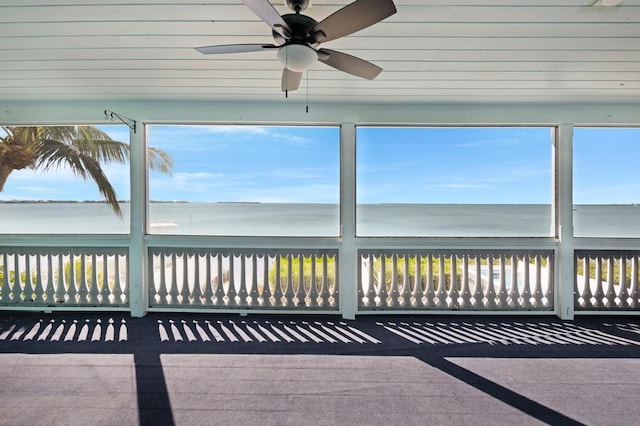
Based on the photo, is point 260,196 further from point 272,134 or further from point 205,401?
point 205,401

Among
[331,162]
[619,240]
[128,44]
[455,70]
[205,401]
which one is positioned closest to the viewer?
[205,401]

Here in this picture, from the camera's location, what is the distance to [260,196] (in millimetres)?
3980

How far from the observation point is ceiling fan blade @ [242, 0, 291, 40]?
130 centimetres

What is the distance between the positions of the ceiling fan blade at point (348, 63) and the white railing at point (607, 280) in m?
3.33

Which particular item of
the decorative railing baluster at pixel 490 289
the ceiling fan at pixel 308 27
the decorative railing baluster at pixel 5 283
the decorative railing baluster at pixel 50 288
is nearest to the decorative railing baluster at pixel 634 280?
the decorative railing baluster at pixel 490 289

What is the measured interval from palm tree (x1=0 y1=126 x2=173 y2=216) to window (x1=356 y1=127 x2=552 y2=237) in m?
2.85

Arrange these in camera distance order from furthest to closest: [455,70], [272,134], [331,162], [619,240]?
[272,134]
[331,162]
[619,240]
[455,70]

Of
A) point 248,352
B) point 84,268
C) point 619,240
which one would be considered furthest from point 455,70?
point 84,268

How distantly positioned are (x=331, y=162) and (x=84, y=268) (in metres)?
3.29

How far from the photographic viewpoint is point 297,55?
1563 mm

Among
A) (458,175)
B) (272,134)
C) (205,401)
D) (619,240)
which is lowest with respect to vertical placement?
(205,401)

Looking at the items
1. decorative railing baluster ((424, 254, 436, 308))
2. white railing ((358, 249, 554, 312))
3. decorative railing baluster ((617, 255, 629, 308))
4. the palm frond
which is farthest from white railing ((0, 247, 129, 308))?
decorative railing baluster ((617, 255, 629, 308))

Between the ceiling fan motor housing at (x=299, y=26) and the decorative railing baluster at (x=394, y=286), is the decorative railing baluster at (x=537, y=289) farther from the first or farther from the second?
the ceiling fan motor housing at (x=299, y=26)

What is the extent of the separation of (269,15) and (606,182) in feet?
14.8
